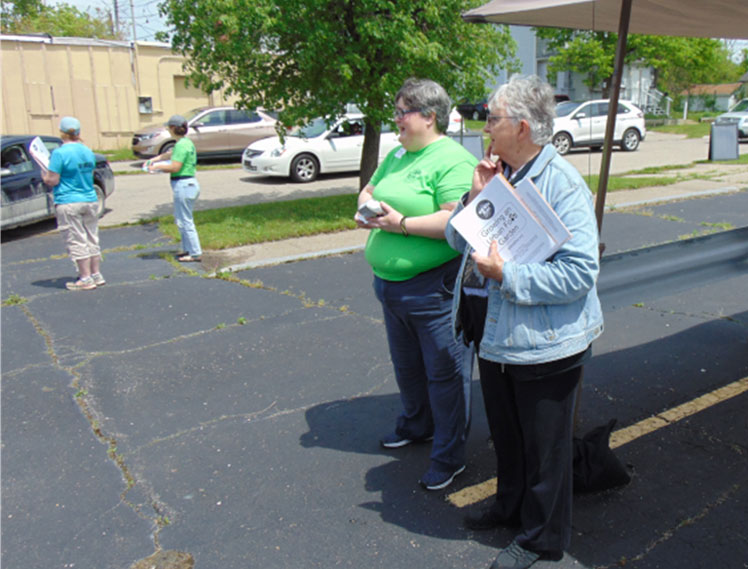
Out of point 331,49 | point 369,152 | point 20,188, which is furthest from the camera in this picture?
point 369,152

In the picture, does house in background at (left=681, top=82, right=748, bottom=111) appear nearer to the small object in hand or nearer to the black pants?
the small object in hand

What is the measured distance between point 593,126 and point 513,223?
18665 mm

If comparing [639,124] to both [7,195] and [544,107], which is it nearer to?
[7,195]

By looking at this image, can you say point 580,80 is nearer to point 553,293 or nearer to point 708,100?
point 708,100

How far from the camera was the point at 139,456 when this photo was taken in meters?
3.94

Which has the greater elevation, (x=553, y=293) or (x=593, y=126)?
(x=593, y=126)

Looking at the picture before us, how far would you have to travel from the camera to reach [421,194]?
10.6ft

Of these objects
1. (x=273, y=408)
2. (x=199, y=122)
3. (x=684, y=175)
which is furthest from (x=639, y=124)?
(x=273, y=408)

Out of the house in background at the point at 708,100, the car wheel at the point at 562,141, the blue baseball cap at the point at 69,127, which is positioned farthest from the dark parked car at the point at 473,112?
the blue baseball cap at the point at 69,127

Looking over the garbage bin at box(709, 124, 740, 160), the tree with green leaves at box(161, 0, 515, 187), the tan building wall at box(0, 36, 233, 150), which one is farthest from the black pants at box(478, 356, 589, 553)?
the tan building wall at box(0, 36, 233, 150)

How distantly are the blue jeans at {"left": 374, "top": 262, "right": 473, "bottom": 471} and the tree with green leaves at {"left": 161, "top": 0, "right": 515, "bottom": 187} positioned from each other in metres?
6.60

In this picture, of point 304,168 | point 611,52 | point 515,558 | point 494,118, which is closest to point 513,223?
point 494,118

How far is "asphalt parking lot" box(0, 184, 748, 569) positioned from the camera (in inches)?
121

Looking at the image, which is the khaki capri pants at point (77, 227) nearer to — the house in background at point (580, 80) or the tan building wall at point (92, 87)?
the tan building wall at point (92, 87)
